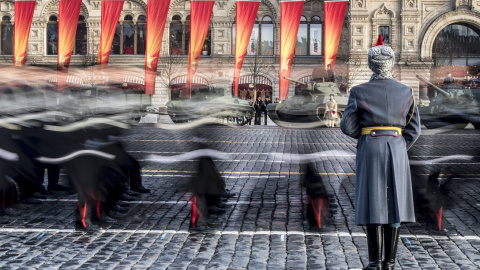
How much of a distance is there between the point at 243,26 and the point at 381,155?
614 centimetres

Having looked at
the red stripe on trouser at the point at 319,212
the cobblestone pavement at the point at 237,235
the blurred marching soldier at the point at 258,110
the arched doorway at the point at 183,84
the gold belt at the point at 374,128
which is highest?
the arched doorway at the point at 183,84

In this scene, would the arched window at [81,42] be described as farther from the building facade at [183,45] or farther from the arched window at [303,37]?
the arched window at [303,37]

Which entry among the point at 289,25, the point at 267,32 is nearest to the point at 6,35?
the point at 267,32

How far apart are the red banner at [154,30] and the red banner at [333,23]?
229cm

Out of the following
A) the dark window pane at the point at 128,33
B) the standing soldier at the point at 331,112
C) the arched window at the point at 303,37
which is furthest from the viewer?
the standing soldier at the point at 331,112

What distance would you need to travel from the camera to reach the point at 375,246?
16.9 feet

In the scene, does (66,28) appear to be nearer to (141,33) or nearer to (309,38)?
(141,33)

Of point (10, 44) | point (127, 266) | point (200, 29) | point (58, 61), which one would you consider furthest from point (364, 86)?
point (10, 44)

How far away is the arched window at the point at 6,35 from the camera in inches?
471

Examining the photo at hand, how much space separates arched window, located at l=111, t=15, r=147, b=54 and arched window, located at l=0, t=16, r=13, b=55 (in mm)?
1803

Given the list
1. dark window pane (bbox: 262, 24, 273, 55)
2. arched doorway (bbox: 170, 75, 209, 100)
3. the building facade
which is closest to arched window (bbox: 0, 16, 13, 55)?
the building facade

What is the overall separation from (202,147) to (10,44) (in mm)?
6353

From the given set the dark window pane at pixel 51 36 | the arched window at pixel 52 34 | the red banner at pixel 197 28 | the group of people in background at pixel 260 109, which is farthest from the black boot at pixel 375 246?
the group of people in background at pixel 260 109

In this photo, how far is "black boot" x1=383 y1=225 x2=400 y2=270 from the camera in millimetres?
5152
